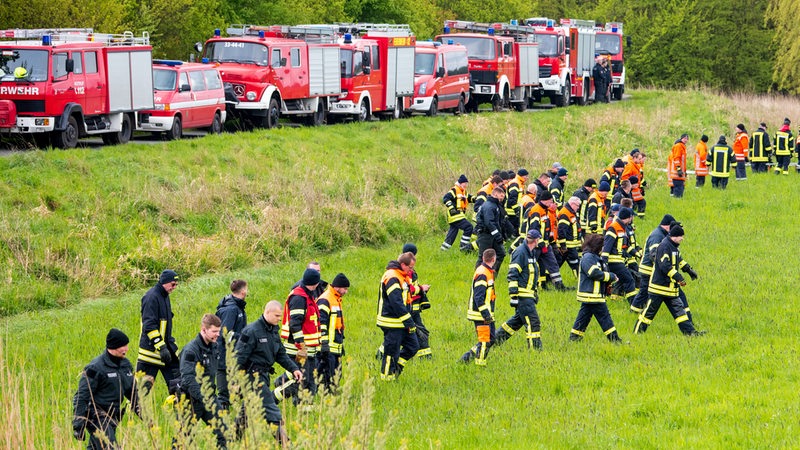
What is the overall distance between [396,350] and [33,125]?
13541 millimetres

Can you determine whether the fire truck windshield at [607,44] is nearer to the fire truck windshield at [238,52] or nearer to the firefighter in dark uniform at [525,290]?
the fire truck windshield at [238,52]

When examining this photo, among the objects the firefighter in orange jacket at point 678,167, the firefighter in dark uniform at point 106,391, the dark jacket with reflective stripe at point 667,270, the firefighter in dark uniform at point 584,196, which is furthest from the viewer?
the firefighter in orange jacket at point 678,167

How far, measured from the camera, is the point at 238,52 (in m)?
31.3

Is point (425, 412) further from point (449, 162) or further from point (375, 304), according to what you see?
point (449, 162)

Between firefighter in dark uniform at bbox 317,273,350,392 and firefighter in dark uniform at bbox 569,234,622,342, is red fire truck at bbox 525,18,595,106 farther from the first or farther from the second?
firefighter in dark uniform at bbox 317,273,350,392

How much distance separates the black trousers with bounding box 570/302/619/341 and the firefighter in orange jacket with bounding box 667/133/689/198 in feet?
45.3

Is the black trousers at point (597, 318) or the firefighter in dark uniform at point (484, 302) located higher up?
the firefighter in dark uniform at point (484, 302)

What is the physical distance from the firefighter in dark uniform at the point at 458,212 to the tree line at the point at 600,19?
564 inches

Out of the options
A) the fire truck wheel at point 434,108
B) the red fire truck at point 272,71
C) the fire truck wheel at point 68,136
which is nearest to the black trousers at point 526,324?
the fire truck wheel at point 68,136

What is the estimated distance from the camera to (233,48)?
1236 inches

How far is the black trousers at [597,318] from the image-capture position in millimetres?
14953

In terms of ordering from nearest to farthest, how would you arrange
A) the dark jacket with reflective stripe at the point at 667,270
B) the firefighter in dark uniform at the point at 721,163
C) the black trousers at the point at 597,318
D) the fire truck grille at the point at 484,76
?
the black trousers at the point at 597,318
the dark jacket with reflective stripe at the point at 667,270
the firefighter in dark uniform at the point at 721,163
the fire truck grille at the point at 484,76

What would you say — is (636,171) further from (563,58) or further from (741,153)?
(563,58)

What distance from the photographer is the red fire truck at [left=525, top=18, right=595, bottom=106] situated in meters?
46.5
